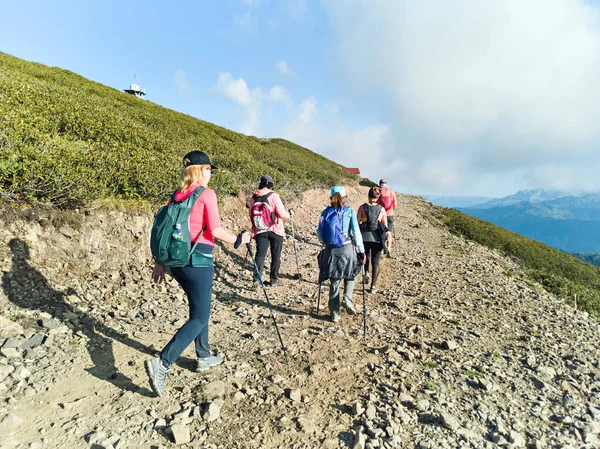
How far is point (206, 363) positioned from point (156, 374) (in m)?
0.86

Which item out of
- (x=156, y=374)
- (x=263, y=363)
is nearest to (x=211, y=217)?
(x=156, y=374)

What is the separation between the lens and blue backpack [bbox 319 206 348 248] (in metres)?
6.46

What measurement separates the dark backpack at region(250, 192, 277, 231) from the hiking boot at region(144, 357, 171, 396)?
4.72 m

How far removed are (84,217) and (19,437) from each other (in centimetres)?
482

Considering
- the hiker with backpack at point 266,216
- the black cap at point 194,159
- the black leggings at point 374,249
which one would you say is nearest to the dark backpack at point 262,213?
the hiker with backpack at point 266,216

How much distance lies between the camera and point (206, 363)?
Result: 4746mm

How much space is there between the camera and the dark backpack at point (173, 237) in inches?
157

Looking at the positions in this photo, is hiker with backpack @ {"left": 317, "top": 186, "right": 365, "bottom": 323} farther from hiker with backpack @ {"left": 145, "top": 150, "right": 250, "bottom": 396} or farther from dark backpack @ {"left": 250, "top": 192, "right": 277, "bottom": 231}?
hiker with backpack @ {"left": 145, "top": 150, "right": 250, "bottom": 396}

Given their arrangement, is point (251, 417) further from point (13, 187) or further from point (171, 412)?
point (13, 187)

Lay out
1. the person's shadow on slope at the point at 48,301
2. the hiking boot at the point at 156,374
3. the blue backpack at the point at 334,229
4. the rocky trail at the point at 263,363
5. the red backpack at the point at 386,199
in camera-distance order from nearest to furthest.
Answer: the rocky trail at the point at 263,363, the hiking boot at the point at 156,374, the person's shadow on slope at the point at 48,301, the blue backpack at the point at 334,229, the red backpack at the point at 386,199

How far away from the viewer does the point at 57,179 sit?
6828 millimetres

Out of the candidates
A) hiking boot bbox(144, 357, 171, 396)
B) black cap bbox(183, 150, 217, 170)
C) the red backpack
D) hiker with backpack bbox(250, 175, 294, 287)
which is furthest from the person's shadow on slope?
the red backpack

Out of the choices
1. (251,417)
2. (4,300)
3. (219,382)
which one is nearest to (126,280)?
(4,300)

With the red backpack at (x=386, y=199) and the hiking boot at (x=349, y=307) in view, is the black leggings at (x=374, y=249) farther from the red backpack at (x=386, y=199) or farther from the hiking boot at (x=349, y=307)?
the red backpack at (x=386, y=199)
